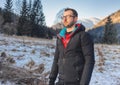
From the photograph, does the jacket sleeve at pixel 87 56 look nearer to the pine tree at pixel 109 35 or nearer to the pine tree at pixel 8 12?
the pine tree at pixel 109 35

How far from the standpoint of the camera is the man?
4707 millimetres

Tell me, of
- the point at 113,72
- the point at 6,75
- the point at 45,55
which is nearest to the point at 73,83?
the point at 6,75

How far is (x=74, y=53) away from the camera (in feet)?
15.8

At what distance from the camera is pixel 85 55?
4.74 meters

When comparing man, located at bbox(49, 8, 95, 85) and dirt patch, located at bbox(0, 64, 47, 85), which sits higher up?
man, located at bbox(49, 8, 95, 85)

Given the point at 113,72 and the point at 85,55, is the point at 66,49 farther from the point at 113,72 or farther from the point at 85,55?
the point at 113,72

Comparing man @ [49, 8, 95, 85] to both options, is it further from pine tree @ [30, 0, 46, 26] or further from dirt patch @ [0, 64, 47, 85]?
pine tree @ [30, 0, 46, 26]

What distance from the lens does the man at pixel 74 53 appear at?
15.4ft

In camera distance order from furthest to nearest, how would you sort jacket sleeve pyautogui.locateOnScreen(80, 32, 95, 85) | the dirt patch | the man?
the dirt patch → the man → jacket sleeve pyautogui.locateOnScreen(80, 32, 95, 85)

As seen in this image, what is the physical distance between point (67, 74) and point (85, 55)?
408 mm

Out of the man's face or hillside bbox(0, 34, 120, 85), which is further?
hillside bbox(0, 34, 120, 85)

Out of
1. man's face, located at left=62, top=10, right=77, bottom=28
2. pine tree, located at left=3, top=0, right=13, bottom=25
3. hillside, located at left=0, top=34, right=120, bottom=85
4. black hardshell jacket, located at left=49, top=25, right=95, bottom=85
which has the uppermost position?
pine tree, located at left=3, top=0, right=13, bottom=25

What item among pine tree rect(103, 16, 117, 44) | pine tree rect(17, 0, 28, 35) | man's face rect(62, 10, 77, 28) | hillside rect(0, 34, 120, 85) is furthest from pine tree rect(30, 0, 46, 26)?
man's face rect(62, 10, 77, 28)

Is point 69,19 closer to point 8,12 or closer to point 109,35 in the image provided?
point 109,35
